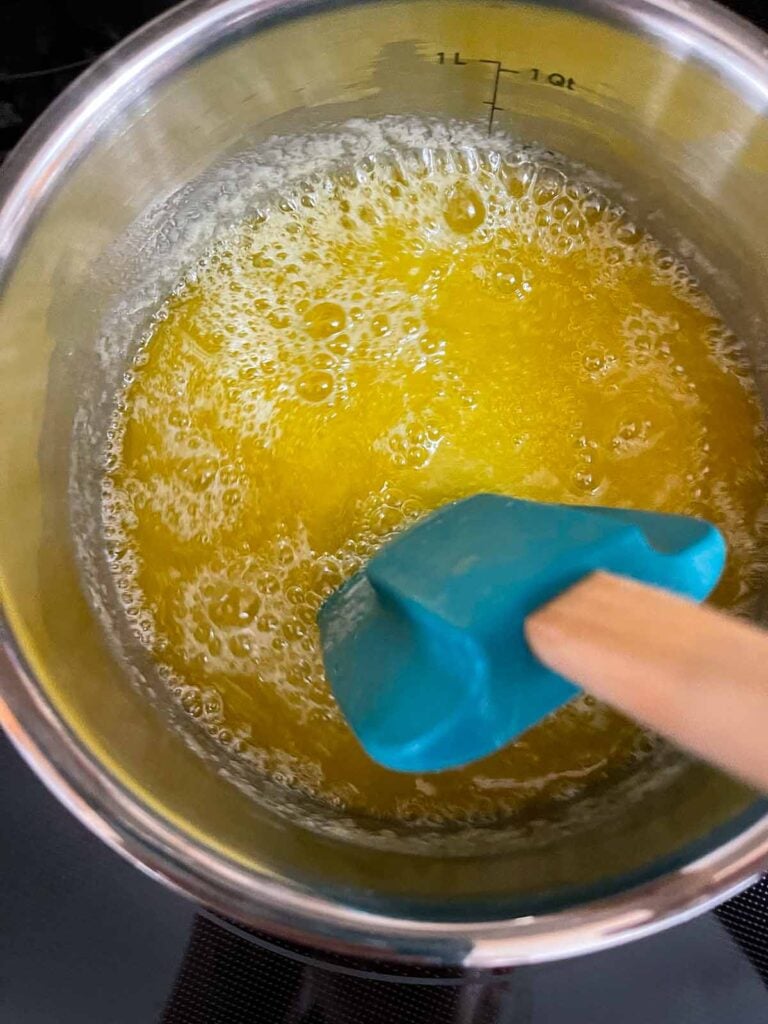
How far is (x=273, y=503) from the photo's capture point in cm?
91

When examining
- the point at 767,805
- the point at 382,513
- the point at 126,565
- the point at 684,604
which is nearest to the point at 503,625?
the point at 684,604

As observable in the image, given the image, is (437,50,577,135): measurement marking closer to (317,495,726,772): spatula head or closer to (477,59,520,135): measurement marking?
(477,59,520,135): measurement marking

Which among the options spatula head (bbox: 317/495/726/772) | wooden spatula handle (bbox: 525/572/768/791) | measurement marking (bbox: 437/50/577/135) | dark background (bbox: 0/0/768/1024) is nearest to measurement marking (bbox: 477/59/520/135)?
measurement marking (bbox: 437/50/577/135)

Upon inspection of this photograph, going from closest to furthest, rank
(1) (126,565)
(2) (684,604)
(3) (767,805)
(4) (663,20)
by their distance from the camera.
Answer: (2) (684,604) < (3) (767,805) < (4) (663,20) < (1) (126,565)

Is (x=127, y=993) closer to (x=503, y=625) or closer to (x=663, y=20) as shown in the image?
(x=503, y=625)

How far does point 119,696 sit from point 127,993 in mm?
255

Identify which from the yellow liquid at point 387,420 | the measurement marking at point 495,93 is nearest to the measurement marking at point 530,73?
the measurement marking at point 495,93

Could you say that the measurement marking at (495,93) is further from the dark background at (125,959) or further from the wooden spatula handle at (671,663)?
the dark background at (125,959)

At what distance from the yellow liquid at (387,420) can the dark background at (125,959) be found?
0.15 meters

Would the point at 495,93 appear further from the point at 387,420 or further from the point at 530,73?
the point at 387,420

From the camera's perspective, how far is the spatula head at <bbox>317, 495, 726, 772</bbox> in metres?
0.56

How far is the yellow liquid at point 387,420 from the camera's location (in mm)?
863

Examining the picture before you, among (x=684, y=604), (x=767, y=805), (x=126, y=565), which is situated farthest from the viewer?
(x=126, y=565)

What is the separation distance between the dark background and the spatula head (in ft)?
1.00
